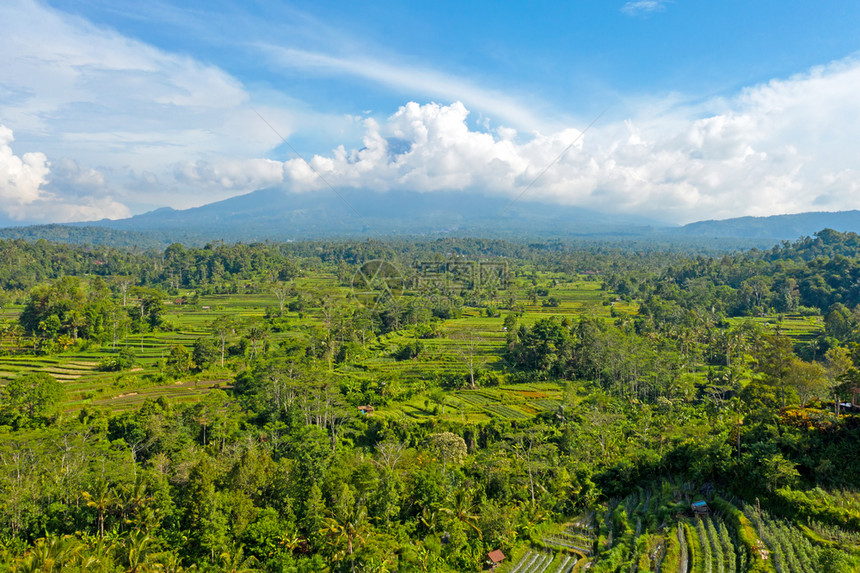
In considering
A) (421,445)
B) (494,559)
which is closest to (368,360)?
(421,445)

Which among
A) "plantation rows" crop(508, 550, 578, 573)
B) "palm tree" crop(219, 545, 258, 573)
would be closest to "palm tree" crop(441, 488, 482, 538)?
"plantation rows" crop(508, 550, 578, 573)

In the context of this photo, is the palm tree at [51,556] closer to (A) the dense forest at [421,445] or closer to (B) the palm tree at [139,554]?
(A) the dense forest at [421,445]

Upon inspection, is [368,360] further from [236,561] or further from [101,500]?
[236,561]

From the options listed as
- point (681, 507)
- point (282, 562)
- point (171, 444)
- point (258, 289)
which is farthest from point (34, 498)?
point (258, 289)

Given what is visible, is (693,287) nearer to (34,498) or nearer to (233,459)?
(233,459)

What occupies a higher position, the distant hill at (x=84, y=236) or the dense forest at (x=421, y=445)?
the distant hill at (x=84, y=236)

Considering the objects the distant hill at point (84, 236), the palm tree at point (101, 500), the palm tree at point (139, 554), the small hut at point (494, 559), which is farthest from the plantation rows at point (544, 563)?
the distant hill at point (84, 236)

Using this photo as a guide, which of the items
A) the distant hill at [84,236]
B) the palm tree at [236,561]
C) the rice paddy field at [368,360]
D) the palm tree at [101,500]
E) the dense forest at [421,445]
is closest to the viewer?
the palm tree at [236,561]

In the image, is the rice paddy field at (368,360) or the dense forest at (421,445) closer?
the dense forest at (421,445)
